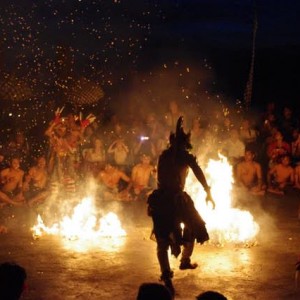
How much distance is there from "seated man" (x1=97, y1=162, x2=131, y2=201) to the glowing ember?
189 cm

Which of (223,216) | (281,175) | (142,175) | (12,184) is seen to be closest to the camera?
(223,216)

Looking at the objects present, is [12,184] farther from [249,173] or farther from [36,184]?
[249,173]

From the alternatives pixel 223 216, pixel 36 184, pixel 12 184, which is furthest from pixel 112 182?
pixel 223 216

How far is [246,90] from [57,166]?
8336 millimetres

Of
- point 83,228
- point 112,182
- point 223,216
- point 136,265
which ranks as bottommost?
point 136,265

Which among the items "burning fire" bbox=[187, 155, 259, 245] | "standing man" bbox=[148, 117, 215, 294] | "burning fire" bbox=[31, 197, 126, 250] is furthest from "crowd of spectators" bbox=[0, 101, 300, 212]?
"standing man" bbox=[148, 117, 215, 294]

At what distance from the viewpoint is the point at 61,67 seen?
1529 centimetres

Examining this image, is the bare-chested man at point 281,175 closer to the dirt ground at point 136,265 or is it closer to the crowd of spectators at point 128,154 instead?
the crowd of spectators at point 128,154

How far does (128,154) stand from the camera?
12.7m

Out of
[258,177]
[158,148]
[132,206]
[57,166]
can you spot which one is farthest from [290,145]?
[57,166]

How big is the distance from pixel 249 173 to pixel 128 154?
274 centimetres

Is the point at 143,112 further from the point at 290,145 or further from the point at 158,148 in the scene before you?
the point at 290,145

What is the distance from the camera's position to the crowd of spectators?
11172 millimetres

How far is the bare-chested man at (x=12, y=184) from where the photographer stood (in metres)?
10.7
